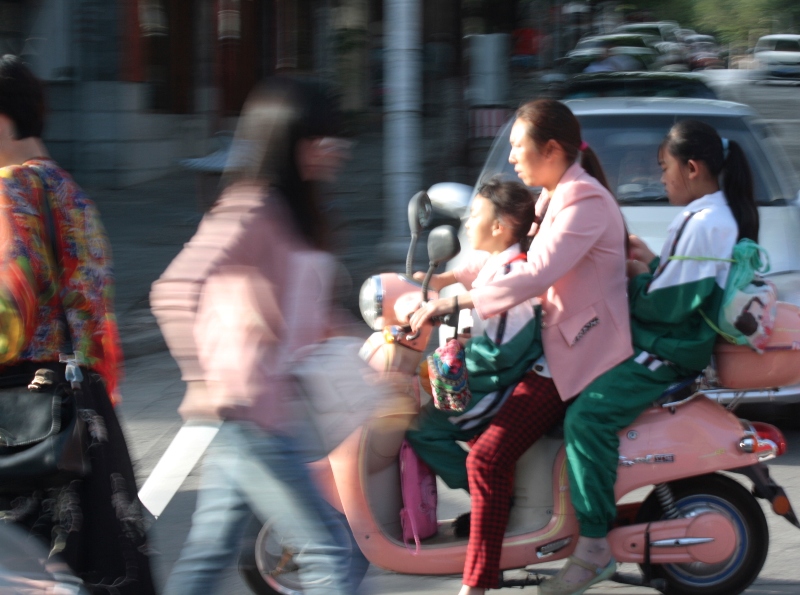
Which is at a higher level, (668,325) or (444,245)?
(444,245)

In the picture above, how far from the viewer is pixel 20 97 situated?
120 inches

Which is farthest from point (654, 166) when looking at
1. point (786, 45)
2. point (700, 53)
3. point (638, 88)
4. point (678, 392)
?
point (700, 53)

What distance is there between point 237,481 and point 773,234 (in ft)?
13.5

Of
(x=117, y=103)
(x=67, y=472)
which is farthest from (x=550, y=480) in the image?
(x=117, y=103)

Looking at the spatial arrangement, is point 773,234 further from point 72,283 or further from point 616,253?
point 72,283

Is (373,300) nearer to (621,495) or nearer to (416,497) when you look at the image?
(416,497)

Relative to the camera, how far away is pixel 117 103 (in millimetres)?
14484

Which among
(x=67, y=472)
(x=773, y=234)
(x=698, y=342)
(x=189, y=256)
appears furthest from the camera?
(x=773, y=234)

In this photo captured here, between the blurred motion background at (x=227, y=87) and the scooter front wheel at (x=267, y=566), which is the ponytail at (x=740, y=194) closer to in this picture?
the scooter front wheel at (x=267, y=566)

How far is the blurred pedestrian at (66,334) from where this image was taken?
299 cm

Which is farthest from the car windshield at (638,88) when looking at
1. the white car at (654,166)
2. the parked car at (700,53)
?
the parked car at (700,53)

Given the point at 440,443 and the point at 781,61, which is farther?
the point at 781,61

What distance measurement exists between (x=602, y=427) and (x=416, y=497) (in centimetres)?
67

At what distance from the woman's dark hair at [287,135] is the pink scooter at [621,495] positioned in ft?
2.69
